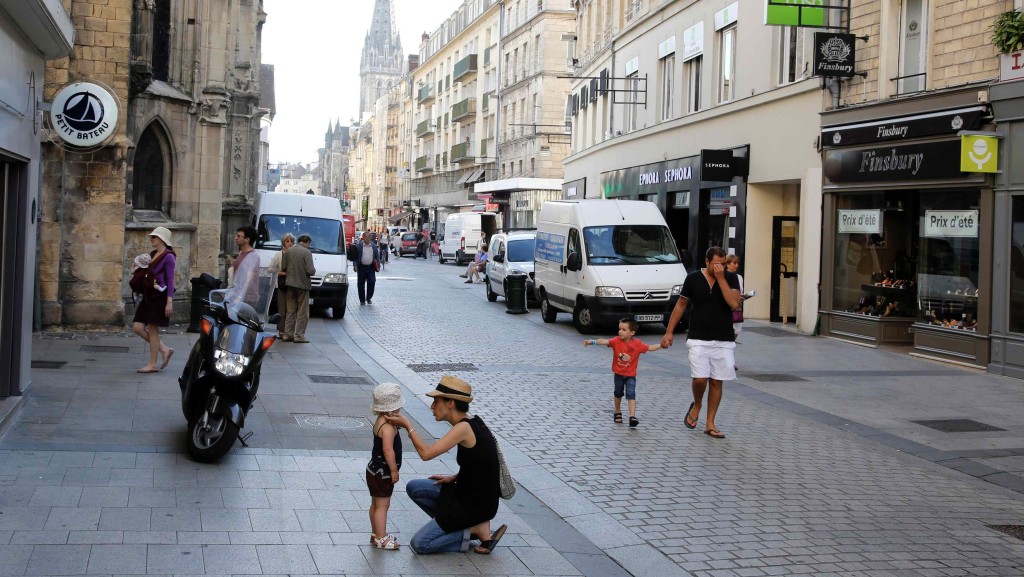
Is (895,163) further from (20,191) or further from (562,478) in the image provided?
(20,191)

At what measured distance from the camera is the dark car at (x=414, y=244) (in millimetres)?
66562

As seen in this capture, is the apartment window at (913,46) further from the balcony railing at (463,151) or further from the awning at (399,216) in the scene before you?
the awning at (399,216)

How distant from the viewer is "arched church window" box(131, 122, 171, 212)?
20.3 meters

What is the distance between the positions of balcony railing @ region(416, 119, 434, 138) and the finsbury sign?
7925 cm

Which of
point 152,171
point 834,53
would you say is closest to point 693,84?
point 834,53

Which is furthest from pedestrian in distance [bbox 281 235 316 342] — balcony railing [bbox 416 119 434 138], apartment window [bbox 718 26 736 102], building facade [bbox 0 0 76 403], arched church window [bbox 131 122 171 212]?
balcony railing [bbox 416 119 434 138]

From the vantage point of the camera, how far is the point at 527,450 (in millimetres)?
9211

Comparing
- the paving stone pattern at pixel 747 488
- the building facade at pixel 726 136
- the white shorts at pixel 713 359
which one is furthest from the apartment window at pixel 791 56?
the white shorts at pixel 713 359

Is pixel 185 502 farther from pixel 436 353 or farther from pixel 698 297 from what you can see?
pixel 436 353

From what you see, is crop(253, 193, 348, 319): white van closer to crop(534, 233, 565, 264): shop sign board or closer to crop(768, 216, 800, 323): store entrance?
crop(534, 233, 565, 264): shop sign board

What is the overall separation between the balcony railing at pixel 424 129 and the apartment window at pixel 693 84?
65188 mm

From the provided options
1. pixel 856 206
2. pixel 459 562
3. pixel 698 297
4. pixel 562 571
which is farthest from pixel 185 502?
pixel 856 206

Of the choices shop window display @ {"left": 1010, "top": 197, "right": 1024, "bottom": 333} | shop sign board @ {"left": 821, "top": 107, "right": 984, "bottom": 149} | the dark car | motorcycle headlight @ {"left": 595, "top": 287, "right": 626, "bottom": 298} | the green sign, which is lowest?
motorcycle headlight @ {"left": 595, "top": 287, "right": 626, "bottom": 298}

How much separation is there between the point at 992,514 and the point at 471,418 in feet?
13.2
